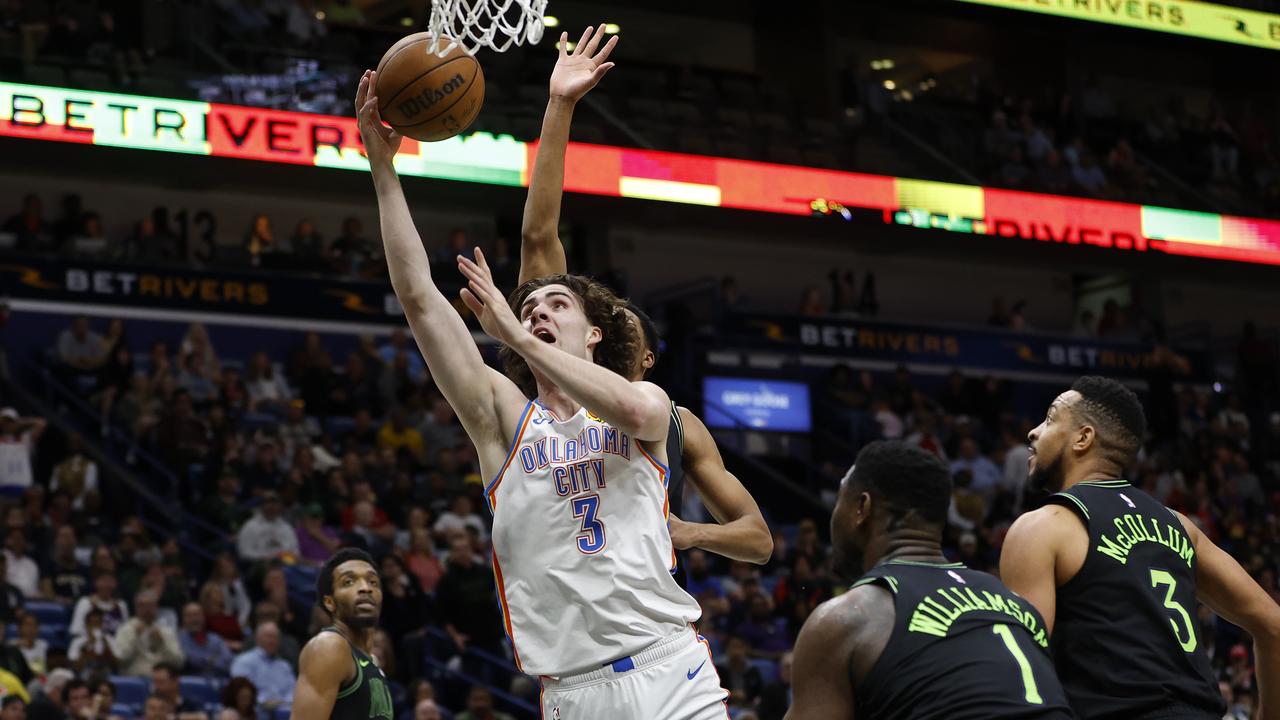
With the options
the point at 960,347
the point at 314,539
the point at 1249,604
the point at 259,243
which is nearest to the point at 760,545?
the point at 1249,604

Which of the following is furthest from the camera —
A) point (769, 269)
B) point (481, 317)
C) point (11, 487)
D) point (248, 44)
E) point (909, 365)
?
point (769, 269)

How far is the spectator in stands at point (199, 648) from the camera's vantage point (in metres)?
11.7

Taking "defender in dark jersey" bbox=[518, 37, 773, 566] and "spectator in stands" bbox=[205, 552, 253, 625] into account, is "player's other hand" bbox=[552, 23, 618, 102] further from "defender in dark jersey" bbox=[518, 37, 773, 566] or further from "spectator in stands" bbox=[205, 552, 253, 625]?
"spectator in stands" bbox=[205, 552, 253, 625]

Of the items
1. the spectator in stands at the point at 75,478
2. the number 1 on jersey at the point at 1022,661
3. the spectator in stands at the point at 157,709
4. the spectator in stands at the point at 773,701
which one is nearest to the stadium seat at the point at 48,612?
the spectator in stands at the point at 75,478

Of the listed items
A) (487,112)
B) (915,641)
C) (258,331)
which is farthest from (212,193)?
(915,641)

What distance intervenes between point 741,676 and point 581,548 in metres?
9.07

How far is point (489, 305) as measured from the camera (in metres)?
3.79

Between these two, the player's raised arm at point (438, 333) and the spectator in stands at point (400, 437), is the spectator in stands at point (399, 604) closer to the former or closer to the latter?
the spectator in stands at point (400, 437)

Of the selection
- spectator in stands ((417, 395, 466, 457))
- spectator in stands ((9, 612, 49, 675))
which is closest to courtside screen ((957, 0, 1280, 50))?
spectator in stands ((417, 395, 466, 457))

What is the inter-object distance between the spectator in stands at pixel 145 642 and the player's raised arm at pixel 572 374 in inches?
322

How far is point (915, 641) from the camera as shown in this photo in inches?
134

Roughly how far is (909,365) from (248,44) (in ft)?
31.1

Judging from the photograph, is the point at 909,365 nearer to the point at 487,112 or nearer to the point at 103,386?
the point at 487,112

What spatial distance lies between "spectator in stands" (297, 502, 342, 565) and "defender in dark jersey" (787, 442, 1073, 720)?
10.3m
